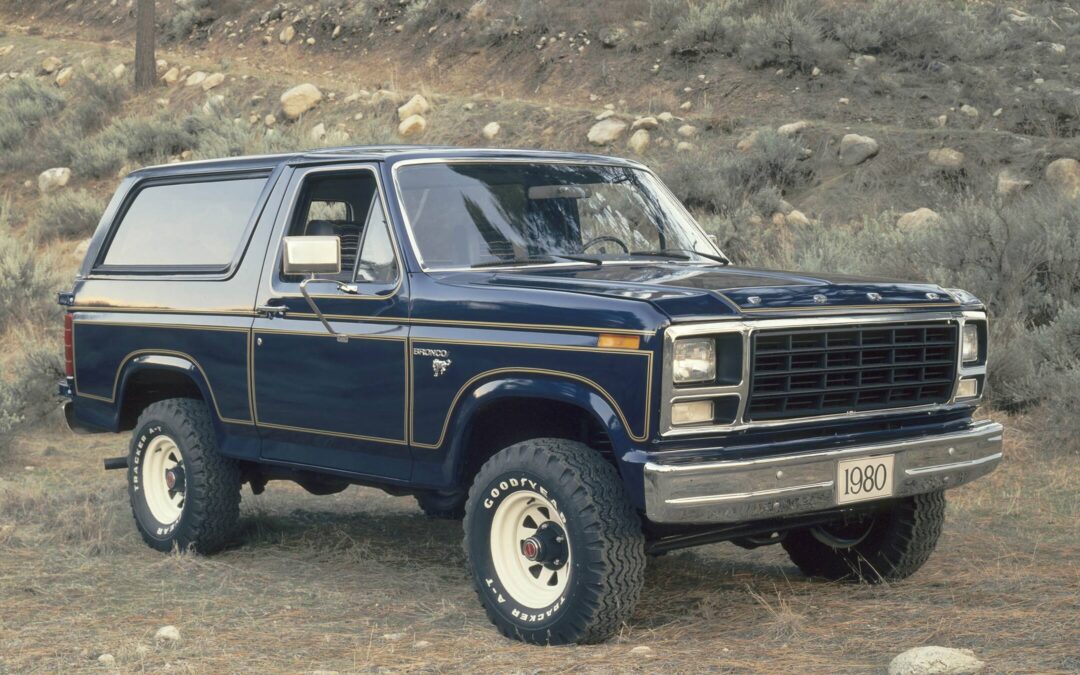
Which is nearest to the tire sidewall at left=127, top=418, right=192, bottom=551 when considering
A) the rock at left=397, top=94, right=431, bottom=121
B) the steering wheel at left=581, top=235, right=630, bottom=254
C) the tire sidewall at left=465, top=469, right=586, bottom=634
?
the tire sidewall at left=465, top=469, right=586, bottom=634

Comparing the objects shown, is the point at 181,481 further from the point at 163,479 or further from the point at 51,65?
the point at 51,65

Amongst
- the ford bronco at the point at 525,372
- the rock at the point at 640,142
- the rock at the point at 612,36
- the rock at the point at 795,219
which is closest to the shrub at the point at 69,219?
the rock at the point at 640,142

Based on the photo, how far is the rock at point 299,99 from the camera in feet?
79.0

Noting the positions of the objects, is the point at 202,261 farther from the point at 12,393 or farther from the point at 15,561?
the point at 12,393

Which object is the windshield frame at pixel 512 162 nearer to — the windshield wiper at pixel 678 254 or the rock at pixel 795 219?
the windshield wiper at pixel 678 254

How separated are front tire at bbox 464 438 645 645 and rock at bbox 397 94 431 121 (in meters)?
17.5

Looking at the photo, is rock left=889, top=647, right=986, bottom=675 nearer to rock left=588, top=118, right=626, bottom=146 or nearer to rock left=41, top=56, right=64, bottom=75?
rock left=588, top=118, right=626, bottom=146

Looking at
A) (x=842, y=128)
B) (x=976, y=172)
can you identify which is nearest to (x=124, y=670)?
(x=976, y=172)

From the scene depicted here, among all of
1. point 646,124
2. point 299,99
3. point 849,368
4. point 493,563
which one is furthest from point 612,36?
point 493,563

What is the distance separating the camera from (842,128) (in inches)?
711

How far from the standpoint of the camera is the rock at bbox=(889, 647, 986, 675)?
442cm

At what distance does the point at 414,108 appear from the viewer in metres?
22.2

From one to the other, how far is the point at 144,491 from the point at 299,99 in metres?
18.0

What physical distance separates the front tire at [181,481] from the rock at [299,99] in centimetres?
1764
